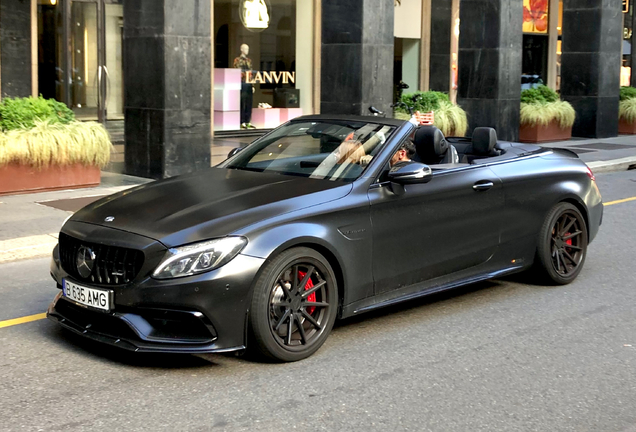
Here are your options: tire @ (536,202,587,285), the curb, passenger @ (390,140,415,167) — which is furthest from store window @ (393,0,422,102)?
passenger @ (390,140,415,167)

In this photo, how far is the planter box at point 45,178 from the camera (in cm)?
1184

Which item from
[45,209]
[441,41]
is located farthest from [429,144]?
[441,41]

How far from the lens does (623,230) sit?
10359 mm

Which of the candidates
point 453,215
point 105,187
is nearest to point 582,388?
point 453,215

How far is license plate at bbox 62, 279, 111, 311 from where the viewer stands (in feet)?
16.8

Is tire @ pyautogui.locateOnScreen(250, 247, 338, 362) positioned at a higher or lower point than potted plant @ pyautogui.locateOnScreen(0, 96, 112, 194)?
lower

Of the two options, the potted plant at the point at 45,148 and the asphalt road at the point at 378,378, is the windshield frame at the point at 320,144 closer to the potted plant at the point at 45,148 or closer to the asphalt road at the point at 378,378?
the asphalt road at the point at 378,378

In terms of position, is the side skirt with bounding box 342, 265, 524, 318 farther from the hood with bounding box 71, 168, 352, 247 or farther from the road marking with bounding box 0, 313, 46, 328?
the road marking with bounding box 0, 313, 46, 328

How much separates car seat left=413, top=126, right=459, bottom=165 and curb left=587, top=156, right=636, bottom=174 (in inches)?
404

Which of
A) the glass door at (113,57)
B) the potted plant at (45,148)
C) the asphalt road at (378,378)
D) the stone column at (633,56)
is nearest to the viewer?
the asphalt road at (378,378)

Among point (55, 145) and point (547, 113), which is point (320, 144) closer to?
point (55, 145)

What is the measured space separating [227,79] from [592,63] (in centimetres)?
957

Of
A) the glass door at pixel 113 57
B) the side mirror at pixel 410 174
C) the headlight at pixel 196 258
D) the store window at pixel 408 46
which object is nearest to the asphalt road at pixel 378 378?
the headlight at pixel 196 258

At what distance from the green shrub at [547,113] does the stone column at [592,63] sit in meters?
1.35
